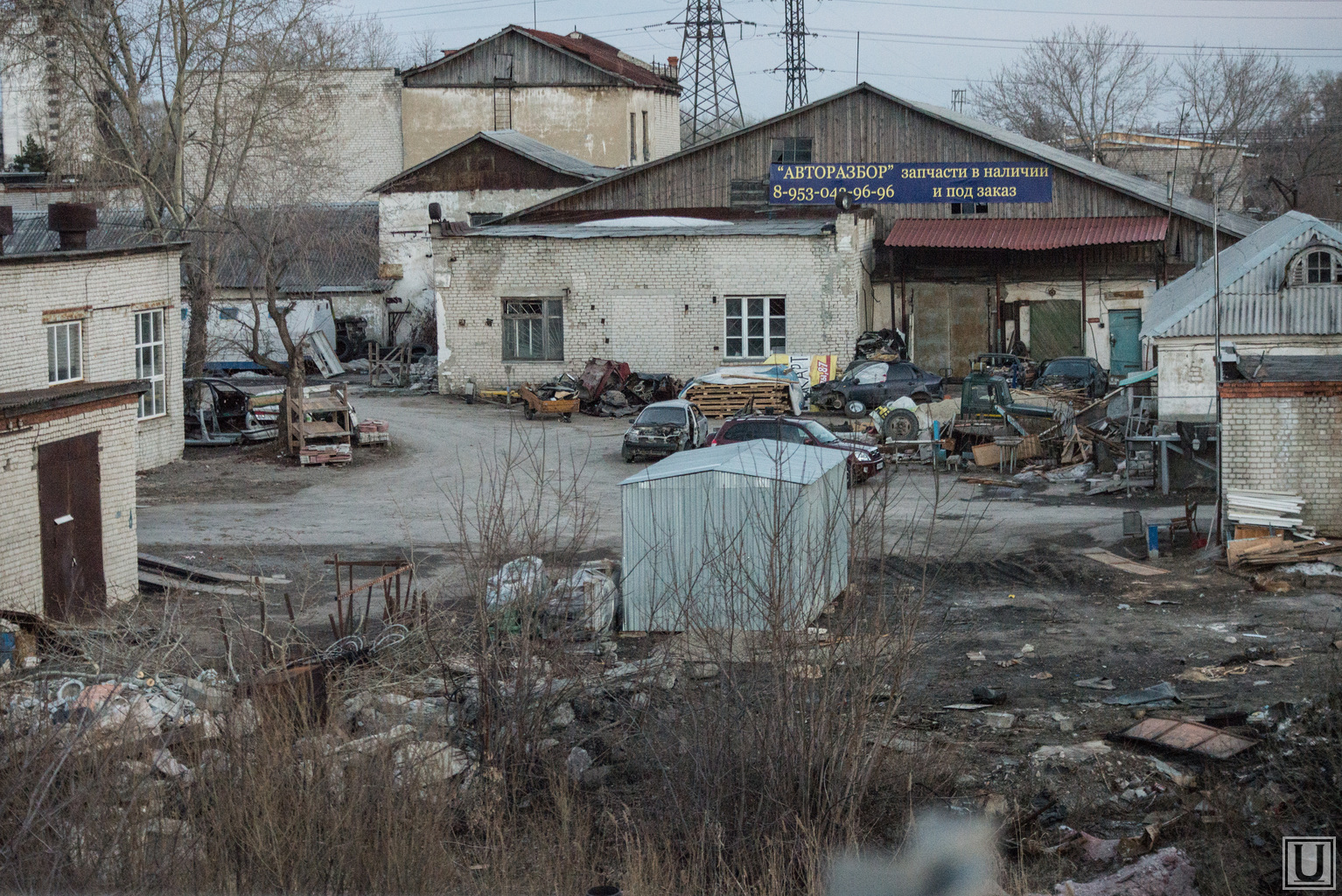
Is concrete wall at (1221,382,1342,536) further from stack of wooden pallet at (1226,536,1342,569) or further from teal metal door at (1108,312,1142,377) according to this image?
teal metal door at (1108,312,1142,377)

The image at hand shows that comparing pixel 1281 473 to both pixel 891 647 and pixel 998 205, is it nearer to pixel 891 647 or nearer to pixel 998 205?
pixel 891 647

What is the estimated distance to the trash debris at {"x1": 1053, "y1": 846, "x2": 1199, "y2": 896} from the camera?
25.0ft

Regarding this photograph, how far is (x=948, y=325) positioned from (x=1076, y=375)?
18.3 feet

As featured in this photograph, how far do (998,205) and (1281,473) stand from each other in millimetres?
19182

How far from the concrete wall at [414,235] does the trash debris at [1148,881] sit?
34.7 m

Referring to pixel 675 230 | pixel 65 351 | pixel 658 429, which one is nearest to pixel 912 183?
pixel 675 230

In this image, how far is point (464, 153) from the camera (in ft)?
132

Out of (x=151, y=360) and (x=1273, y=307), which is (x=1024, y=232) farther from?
(x=151, y=360)

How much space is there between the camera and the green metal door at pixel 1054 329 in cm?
3353

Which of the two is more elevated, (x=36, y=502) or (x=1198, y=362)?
(x=1198, y=362)

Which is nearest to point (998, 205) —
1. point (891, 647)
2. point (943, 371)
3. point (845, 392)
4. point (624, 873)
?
point (943, 371)

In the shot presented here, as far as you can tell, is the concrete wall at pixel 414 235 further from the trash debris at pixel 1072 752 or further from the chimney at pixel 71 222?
the trash debris at pixel 1072 752

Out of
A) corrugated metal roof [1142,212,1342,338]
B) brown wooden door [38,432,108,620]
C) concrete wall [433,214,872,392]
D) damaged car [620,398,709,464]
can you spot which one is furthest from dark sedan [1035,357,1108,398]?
brown wooden door [38,432,108,620]

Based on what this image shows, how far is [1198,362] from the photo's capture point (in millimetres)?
21094
